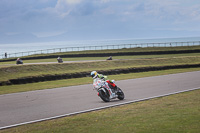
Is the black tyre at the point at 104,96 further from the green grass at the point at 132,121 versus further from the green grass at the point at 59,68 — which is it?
the green grass at the point at 59,68

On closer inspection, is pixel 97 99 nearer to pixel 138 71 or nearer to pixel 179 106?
pixel 179 106

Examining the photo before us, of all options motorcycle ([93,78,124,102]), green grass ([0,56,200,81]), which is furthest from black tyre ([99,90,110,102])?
green grass ([0,56,200,81])

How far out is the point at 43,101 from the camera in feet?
46.9

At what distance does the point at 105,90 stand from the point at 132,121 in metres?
4.49

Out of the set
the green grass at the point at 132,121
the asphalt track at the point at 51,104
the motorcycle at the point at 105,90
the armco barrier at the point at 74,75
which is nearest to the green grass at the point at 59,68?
the armco barrier at the point at 74,75

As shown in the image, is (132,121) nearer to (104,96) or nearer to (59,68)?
(104,96)

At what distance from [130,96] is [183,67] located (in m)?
23.5

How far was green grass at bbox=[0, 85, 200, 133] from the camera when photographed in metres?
8.41

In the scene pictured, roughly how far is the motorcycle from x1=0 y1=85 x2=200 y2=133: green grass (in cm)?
159

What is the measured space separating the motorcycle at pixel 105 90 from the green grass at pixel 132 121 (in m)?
1.59

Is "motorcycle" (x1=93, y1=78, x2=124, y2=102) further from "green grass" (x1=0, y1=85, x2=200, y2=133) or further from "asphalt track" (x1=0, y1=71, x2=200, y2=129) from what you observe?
"green grass" (x1=0, y1=85, x2=200, y2=133)

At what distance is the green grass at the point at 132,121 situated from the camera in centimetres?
841

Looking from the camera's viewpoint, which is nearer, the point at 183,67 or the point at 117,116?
the point at 117,116

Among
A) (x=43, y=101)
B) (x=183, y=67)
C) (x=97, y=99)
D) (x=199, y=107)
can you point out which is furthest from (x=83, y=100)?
(x=183, y=67)
